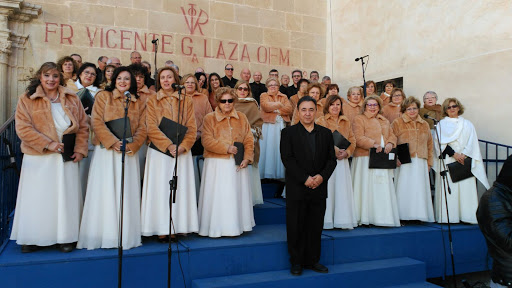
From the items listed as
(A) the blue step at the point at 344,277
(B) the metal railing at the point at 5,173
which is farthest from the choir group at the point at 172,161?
(A) the blue step at the point at 344,277

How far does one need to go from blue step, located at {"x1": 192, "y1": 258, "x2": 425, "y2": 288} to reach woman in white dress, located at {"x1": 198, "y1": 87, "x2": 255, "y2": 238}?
736 mm

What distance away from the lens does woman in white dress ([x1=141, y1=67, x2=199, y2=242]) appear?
4.84 meters

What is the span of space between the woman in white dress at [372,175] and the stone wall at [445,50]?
307 cm

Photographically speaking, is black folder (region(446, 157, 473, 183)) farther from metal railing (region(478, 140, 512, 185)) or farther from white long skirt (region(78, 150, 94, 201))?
white long skirt (region(78, 150, 94, 201))

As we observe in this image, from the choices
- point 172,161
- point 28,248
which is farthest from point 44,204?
point 172,161

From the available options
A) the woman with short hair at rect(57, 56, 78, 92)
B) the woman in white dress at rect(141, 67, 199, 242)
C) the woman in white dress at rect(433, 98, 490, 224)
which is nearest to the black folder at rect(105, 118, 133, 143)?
the woman in white dress at rect(141, 67, 199, 242)

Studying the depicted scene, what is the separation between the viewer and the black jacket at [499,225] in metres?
3.54

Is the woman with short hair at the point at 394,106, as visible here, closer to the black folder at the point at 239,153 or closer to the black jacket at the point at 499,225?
the black folder at the point at 239,153

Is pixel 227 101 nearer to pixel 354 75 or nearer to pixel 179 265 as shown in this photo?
pixel 179 265

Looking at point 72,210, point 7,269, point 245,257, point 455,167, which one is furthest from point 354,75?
point 7,269

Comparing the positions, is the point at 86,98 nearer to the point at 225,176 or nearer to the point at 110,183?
the point at 110,183

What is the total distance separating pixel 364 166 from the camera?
21.0 feet

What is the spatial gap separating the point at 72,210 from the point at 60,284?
757mm

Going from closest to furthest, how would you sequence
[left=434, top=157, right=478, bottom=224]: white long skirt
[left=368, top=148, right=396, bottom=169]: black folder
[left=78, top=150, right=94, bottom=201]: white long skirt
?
1. [left=78, top=150, right=94, bottom=201]: white long skirt
2. [left=368, top=148, right=396, bottom=169]: black folder
3. [left=434, top=157, right=478, bottom=224]: white long skirt
